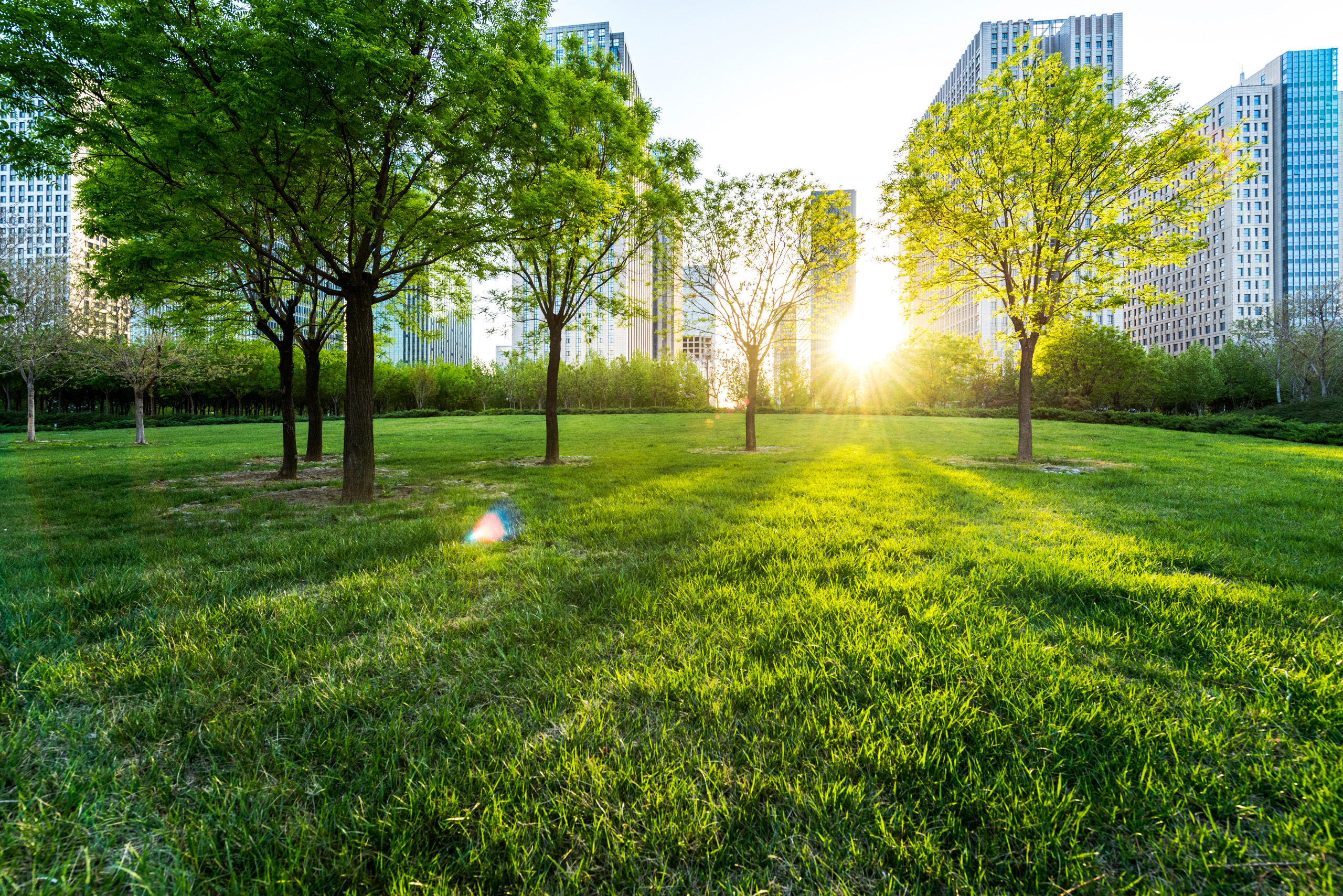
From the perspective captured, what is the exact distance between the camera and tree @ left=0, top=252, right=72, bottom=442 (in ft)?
61.3

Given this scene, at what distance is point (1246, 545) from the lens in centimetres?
517

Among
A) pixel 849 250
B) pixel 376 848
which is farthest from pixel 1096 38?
pixel 376 848

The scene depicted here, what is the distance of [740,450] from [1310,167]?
158 m

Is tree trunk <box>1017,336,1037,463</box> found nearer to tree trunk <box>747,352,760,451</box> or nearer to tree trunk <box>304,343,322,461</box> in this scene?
tree trunk <box>747,352,760,451</box>

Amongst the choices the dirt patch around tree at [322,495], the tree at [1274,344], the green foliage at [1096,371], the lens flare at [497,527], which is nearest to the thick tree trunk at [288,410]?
the dirt patch around tree at [322,495]

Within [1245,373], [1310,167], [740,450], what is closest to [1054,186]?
[740,450]

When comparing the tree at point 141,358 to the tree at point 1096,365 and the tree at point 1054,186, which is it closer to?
the tree at point 1054,186

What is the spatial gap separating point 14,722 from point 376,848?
2350 mm

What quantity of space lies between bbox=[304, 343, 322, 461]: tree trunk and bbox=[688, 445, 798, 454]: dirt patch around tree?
10.8 metres

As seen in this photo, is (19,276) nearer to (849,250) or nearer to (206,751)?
(206,751)

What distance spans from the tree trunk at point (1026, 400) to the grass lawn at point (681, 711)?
25.9 feet

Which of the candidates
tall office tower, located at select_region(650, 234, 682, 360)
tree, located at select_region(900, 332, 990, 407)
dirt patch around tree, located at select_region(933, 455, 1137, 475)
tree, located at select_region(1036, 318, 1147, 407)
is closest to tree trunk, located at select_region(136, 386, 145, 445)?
tall office tower, located at select_region(650, 234, 682, 360)

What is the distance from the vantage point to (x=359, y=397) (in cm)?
847

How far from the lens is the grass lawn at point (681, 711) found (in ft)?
5.52
